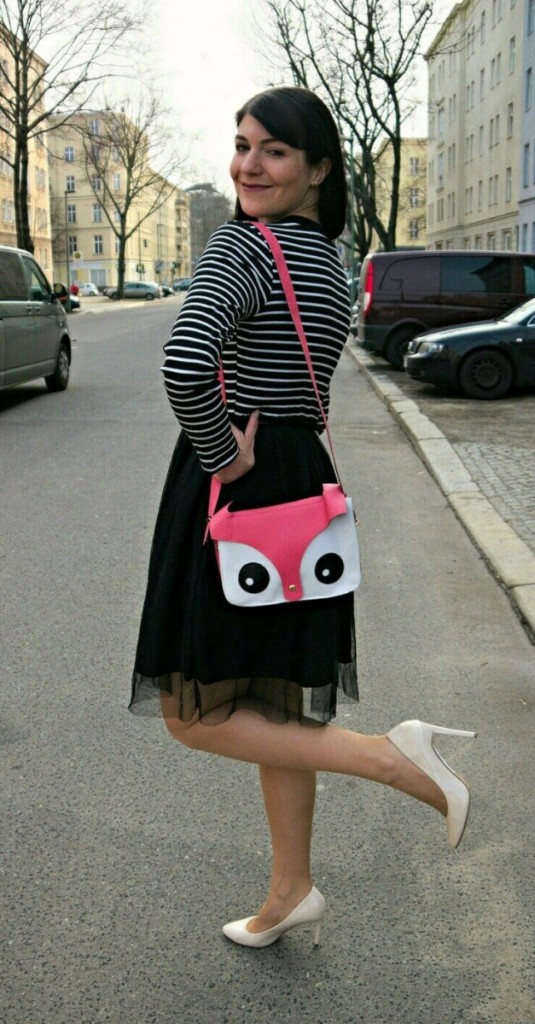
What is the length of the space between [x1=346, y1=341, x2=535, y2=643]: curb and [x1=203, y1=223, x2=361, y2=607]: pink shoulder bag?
9.25ft

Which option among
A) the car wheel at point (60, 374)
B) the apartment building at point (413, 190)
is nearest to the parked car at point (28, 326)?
the car wheel at point (60, 374)

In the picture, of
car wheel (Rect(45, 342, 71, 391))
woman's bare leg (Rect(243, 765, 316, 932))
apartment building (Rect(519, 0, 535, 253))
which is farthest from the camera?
apartment building (Rect(519, 0, 535, 253))

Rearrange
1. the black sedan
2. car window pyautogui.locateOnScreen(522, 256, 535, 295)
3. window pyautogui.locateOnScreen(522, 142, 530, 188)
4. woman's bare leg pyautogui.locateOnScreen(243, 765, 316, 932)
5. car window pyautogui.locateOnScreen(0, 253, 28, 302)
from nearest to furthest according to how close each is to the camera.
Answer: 1. woman's bare leg pyautogui.locateOnScreen(243, 765, 316, 932)
2. car window pyautogui.locateOnScreen(0, 253, 28, 302)
3. the black sedan
4. car window pyautogui.locateOnScreen(522, 256, 535, 295)
5. window pyautogui.locateOnScreen(522, 142, 530, 188)

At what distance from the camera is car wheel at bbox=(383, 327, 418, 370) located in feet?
57.4

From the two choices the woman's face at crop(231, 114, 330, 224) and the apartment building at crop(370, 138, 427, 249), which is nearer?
the woman's face at crop(231, 114, 330, 224)

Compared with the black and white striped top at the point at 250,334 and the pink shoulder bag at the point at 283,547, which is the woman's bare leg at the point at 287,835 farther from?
the black and white striped top at the point at 250,334

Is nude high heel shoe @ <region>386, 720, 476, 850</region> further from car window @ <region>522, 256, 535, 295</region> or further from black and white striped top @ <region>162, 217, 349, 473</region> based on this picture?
car window @ <region>522, 256, 535, 295</region>

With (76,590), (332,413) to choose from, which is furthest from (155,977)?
(332,413)

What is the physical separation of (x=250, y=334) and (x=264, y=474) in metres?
0.27

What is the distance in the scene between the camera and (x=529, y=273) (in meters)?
16.7

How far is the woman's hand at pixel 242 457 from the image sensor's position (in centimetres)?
209

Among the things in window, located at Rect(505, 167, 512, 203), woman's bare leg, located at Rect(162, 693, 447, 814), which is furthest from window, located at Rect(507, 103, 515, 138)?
woman's bare leg, located at Rect(162, 693, 447, 814)

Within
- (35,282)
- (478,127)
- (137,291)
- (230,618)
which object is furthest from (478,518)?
(137,291)

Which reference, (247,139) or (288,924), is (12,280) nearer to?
(247,139)
